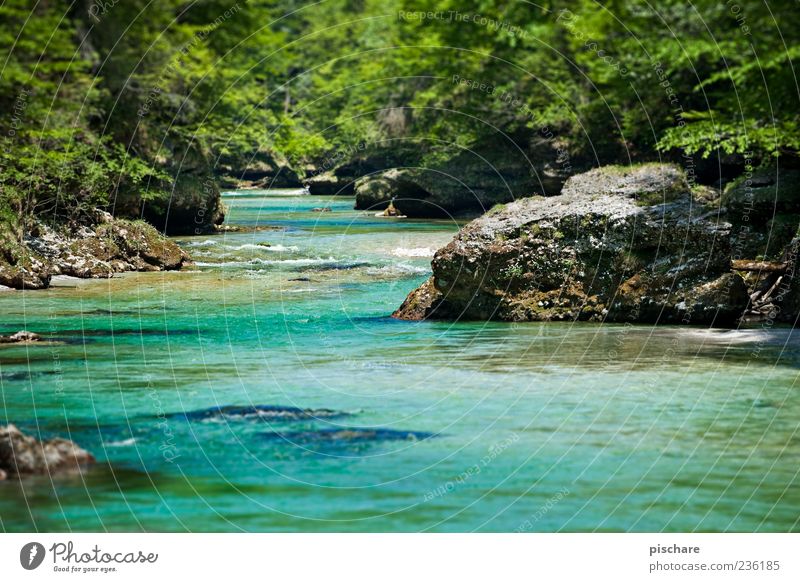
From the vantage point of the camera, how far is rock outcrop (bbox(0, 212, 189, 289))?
808 inches

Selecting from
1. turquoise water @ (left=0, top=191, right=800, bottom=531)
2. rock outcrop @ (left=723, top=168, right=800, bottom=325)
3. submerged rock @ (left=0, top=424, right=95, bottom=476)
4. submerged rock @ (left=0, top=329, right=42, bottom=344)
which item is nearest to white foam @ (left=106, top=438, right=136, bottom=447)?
turquoise water @ (left=0, top=191, right=800, bottom=531)

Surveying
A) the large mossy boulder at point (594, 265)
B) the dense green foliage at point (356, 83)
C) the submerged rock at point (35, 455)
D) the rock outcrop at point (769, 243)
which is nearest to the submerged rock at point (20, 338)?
the submerged rock at point (35, 455)

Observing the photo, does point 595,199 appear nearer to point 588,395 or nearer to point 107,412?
point 588,395

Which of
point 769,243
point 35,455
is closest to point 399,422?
point 35,455

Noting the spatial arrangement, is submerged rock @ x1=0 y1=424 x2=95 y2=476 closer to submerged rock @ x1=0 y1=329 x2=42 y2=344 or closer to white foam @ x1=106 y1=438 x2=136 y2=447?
white foam @ x1=106 y1=438 x2=136 y2=447

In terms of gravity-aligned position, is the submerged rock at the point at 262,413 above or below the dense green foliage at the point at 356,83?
below

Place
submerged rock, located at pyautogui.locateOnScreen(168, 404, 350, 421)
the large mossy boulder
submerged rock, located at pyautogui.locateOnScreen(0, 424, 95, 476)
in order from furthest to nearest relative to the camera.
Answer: the large mossy boulder < submerged rock, located at pyautogui.locateOnScreen(168, 404, 350, 421) < submerged rock, located at pyautogui.locateOnScreen(0, 424, 95, 476)

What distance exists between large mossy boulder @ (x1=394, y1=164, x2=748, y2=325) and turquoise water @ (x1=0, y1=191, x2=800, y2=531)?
0.62m

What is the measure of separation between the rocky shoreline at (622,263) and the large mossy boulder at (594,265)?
0.05 feet

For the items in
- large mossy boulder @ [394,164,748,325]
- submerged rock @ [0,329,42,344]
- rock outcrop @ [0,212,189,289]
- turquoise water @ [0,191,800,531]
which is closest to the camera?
turquoise water @ [0,191,800,531]

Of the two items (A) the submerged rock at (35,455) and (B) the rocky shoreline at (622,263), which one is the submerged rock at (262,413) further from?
(B) the rocky shoreline at (622,263)

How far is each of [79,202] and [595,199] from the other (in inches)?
534

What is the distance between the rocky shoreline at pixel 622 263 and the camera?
50.0ft
